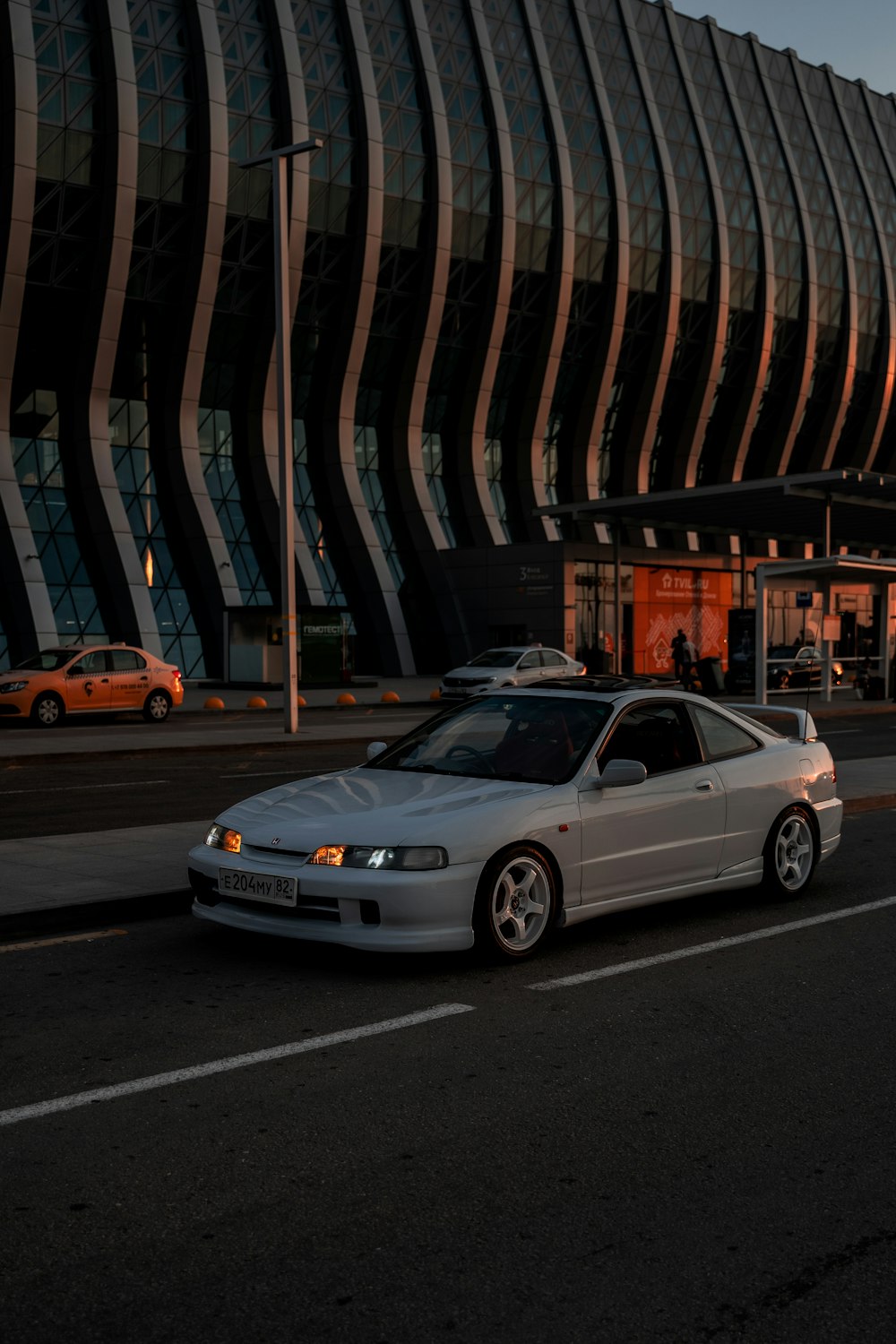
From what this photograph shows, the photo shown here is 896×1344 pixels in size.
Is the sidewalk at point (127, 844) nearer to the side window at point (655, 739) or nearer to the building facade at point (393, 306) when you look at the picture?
Answer: the side window at point (655, 739)

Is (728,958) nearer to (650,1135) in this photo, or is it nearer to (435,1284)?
(650,1135)

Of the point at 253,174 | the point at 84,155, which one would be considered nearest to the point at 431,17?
the point at 253,174

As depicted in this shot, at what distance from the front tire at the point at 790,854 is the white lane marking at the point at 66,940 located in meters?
3.97

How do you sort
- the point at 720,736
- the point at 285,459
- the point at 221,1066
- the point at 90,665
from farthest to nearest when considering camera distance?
the point at 90,665 → the point at 285,459 → the point at 720,736 → the point at 221,1066

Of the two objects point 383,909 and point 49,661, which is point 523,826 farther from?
point 49,661

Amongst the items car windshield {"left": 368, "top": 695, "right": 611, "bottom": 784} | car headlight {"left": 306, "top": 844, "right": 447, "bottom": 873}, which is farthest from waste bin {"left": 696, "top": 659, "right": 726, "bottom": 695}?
car headlight {"left": 306, "top": 844, "right": 447, "bottom": 873}

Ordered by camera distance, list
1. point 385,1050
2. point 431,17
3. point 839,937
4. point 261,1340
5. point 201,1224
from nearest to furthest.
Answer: point 261,1340
point 201,1224
point 385,1050
point 839,937
point 431,17

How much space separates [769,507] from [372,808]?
3557 cm

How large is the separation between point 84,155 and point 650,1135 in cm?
4105

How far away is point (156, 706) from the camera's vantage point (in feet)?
92.2

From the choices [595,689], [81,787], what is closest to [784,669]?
[81,787]

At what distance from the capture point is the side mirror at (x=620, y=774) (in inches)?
295

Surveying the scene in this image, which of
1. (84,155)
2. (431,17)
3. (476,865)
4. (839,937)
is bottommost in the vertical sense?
(839,937)

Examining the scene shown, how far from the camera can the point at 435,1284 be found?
3502 millimetres
